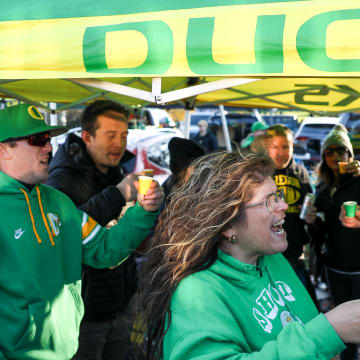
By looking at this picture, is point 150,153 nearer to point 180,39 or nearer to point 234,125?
point 180,39

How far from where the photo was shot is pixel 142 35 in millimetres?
1896

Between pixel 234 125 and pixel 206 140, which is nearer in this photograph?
pixel 206 140

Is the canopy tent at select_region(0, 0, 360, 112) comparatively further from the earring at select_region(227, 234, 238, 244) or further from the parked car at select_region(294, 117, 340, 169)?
the parked car at select_region(294, 117, 340, 169)

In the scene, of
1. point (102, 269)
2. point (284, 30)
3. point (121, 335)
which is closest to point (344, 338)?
point (284, 30)

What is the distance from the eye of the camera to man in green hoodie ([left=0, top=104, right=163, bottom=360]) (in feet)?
6.92

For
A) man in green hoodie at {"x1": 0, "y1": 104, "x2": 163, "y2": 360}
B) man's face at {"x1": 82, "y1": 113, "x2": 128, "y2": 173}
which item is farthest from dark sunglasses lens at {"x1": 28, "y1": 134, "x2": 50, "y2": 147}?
man's face at {"x1": 82, "y1": 113, "x2": 128, "y2": 173}

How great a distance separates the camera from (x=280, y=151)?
4.31 meters

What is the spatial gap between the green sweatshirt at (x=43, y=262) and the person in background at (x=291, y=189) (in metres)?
1.94

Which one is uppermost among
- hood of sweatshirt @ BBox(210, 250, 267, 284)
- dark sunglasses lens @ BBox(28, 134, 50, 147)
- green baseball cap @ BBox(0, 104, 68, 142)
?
green baseball cap @ BBox(0, 104, 68, 142)

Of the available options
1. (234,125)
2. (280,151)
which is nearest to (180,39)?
(280,151)

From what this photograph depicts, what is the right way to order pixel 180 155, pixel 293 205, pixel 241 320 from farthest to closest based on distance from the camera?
pixel 293 205 < pixel 180 155 < pixel 241 320

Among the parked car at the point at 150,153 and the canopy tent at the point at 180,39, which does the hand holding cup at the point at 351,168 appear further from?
the parked car at the point at 150,153

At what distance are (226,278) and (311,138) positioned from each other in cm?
1309

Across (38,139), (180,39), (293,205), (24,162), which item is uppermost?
(180,39)
